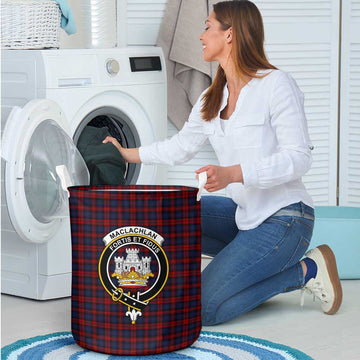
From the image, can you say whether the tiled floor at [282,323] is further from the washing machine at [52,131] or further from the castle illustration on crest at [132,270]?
the castle illustration on crest at [132,270]

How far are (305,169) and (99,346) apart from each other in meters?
0.75

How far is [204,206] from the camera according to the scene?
251 centimetres

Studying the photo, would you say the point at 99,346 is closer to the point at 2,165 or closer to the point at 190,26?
the point at 2,165

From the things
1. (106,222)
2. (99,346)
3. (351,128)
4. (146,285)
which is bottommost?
(99,346)

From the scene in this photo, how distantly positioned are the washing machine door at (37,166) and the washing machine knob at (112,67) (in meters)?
0.32

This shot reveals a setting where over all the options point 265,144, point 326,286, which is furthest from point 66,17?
point 326,286

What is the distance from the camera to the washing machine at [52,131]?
2344 mm

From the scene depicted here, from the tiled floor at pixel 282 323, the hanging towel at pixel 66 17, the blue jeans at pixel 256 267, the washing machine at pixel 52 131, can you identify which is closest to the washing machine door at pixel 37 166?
the washing machine at pixel 52 131

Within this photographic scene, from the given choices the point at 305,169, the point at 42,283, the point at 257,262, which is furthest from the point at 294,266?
the point at 42,283

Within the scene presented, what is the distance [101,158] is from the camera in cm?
245

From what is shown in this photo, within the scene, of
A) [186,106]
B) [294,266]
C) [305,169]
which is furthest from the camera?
[186,106]

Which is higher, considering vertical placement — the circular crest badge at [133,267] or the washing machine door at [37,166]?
the washing machine door at [37,166]

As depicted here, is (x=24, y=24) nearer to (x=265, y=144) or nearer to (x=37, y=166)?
(x=37, y=166)

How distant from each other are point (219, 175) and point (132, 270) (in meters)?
0.36
